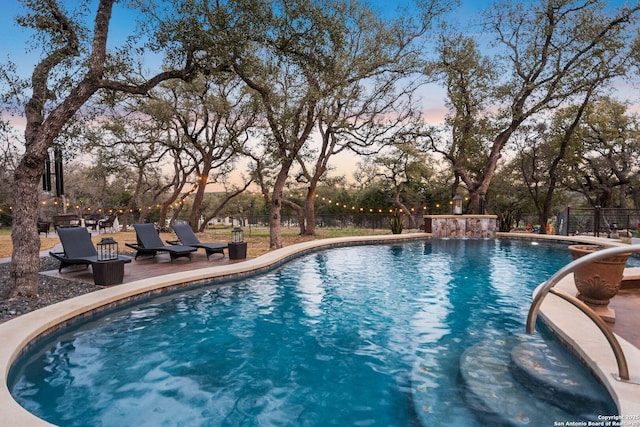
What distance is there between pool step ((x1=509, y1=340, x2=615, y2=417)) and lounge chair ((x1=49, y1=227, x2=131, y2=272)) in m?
7.26

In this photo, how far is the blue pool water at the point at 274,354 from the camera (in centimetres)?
359

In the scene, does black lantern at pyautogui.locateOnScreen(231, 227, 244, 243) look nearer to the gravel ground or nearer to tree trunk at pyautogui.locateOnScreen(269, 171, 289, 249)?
tree trunk at pyautogui.locateOnScreen(269, 171, 289, 249)

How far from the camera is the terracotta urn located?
4.75 m

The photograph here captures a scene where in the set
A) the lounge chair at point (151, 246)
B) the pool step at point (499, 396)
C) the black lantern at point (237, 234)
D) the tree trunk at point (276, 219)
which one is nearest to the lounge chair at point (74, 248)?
the lounge chair at point (151, 246)

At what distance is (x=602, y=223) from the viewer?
71.1ft

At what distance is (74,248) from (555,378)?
29.5 feet

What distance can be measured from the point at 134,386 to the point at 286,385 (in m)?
1.56

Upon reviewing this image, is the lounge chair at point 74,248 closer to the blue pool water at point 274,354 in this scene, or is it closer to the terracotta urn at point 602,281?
the blue pool water at point 274,354

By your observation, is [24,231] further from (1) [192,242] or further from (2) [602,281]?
(2) [602,281]

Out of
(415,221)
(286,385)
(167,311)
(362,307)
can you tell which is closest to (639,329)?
(362,307)

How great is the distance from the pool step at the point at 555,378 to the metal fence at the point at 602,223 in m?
15.5

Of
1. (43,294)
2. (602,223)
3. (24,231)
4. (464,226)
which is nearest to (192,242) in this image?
(43,294)

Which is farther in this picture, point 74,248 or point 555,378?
point 74,248

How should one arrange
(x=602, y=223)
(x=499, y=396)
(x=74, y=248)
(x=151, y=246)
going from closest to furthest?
(x=499, y=396) < (x=74, y=248) < (x=151, y=246) < (x=602, y=223)
